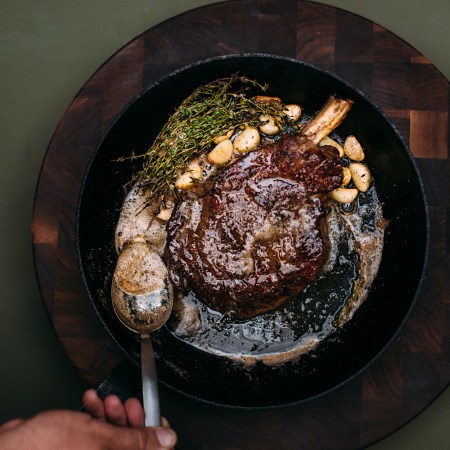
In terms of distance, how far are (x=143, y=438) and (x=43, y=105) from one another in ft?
4.01

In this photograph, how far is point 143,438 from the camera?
1440 mm

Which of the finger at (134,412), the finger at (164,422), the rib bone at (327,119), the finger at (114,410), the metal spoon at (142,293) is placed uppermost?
the rib bone at (327,119)

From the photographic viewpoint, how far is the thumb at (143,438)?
1396mm

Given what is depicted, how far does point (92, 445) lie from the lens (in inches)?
53.7

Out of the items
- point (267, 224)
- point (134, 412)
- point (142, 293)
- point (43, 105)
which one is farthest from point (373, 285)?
point (43, 105)

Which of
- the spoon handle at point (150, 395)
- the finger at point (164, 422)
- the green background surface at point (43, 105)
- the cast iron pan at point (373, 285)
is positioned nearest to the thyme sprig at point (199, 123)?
the cast iron pan at point (373, 285)

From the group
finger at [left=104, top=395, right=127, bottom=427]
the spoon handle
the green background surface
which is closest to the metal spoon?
the spoon handle

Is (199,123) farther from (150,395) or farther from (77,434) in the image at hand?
(77,434)

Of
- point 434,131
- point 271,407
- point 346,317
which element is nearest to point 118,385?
point 271,407

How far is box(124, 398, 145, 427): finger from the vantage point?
160cm

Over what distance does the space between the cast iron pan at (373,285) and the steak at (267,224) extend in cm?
18

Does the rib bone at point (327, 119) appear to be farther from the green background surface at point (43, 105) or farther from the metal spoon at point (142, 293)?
the metal spoon at point (142, 293)

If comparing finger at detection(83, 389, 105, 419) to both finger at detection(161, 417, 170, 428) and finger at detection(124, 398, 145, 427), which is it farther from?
finger at detection(161, 417, 170, 428)

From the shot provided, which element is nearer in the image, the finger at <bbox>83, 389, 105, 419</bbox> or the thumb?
the thumb
